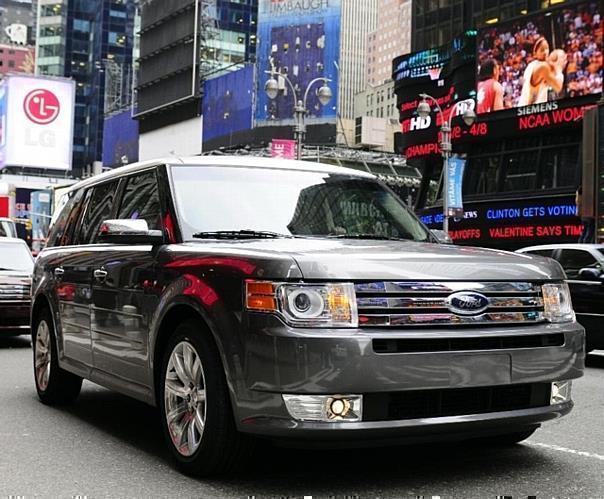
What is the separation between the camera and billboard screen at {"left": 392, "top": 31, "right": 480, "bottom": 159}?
144 feet

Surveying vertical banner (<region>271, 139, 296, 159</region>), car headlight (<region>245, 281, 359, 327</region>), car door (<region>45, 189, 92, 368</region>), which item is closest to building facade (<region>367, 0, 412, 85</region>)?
vertical banner (<region>271, 139, 296, 159</region>)

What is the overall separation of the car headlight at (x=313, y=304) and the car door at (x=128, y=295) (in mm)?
1151

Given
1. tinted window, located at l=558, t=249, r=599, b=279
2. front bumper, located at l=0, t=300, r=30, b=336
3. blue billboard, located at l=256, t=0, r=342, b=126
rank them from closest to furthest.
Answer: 1. tinted window, located at l=558, t=249, r=599, b=279
2. front bumper, located at l=0, t=300, r=30, b=336
3. blue billboard, located at l=256, t=0, r=342, b=126

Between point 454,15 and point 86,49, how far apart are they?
452 ft

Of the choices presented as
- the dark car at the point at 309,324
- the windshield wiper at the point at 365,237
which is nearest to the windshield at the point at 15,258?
the dark car at the point at 309,324

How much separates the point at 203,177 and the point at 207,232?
0.54m

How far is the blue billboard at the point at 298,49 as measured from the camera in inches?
3282

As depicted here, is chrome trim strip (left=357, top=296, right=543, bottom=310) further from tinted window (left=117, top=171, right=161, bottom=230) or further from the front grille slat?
tinted window (left=117, top=171, right=161, bottom=230)

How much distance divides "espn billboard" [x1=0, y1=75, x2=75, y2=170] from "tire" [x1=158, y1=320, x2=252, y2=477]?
83.9 m

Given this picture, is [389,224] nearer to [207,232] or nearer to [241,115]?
[207,232]

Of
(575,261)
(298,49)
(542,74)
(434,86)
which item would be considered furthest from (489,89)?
(298,49)

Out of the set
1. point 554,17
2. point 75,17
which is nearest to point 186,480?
point 554,17

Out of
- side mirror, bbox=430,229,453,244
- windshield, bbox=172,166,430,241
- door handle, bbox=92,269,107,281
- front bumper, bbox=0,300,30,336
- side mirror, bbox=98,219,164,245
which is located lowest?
front bumper, bbox=0,300,30,336

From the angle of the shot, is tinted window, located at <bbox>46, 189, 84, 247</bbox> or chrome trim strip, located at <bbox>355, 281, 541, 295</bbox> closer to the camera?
chrome trim strip, located at <bbox>355, 281, 541, 295</bbox>
